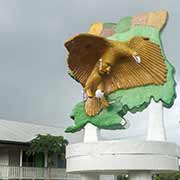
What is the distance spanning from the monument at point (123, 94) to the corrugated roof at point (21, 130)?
416 inches

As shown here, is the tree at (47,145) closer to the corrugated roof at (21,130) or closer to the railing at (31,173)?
the corrugated roof at (21,130)

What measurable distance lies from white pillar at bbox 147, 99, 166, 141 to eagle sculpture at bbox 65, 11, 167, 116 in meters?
1.09

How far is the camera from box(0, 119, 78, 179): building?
1198 inches

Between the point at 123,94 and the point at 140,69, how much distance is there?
4.03 feet

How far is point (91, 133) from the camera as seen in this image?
20.3m

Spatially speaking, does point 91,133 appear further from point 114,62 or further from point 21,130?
point 21,130

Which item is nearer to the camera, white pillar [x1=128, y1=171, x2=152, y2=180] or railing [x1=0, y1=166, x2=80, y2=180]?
white pillar [x1=128, y1=171, x2=152, y2=180]

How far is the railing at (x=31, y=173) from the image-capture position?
30206 millimetres

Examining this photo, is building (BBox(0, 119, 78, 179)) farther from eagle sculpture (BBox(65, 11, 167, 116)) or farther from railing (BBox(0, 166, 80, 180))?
eagle sculpture (BBox(65, 11, 167, 116))

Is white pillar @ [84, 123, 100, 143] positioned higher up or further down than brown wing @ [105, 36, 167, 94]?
further down

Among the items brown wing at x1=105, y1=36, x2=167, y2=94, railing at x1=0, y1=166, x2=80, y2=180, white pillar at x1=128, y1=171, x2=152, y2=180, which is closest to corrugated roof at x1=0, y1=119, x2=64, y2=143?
railing at x1=0, y1=166, x2=80, y2=180

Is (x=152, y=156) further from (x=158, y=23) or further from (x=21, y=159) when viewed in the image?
(x=21, y=159)

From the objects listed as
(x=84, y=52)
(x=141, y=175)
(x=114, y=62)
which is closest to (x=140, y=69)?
(x=114, y=62)

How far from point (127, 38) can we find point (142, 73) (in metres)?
1.77
